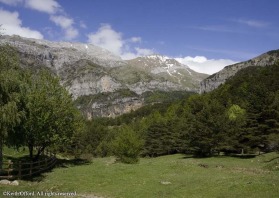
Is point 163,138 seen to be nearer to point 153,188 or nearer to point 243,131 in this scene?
point 243,131

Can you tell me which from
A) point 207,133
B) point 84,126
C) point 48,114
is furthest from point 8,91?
point 207,133

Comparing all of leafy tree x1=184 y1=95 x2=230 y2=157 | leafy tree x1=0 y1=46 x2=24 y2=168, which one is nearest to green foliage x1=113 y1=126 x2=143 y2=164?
leafy tree x1=184 y1=95 x2=230 y2=157

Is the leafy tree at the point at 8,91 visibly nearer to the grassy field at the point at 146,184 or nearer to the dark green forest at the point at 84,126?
the dark green forest at the point at 84,126

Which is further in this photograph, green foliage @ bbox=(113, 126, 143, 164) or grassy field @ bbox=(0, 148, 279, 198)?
green foliage @ bbox=(113, 126, 143, 164)

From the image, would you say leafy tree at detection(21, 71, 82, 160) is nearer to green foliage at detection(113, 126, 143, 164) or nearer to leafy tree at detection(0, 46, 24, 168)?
leafy tree at detection(0, 46, 24, 168)

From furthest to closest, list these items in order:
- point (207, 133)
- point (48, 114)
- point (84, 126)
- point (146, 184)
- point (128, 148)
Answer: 1. point (207, 133)
2. point (128, 148)
3. point (84, 126)
4. point (48, 114)
5. point (146, 184)

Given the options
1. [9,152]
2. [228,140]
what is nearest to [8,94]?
[9,152]

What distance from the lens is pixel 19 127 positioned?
126ft

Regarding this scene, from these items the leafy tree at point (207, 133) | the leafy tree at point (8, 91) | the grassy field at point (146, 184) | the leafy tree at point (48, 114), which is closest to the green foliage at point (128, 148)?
the leafy tree at point (48, 114)

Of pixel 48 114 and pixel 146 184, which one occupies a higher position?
pixel 48 114

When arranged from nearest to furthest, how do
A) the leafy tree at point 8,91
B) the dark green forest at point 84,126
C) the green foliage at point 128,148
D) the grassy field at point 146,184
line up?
the grassy field at point 146,184, the leafy tree at point 8,91, the dark green forest at point 84,126, the green foliage at point 128,148

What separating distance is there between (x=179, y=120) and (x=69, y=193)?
75059 millimetres

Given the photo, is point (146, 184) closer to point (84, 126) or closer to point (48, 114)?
point (48, 114)

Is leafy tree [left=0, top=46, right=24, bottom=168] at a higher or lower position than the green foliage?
higher
